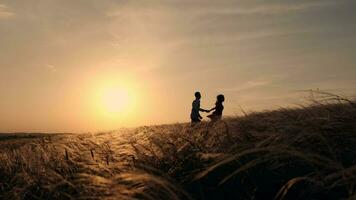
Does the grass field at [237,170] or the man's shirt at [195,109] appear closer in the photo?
the grass field at [237,170]

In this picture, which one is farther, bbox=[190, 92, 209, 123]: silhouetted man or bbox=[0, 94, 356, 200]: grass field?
bbox=[190, 92, 209, 123]: silhouetted man

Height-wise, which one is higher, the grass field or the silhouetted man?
the silhouetted man

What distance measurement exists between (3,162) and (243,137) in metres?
4.01

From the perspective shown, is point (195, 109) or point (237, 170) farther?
point (195, 109)

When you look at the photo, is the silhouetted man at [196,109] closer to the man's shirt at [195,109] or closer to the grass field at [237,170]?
the man's shirt at [195,109]

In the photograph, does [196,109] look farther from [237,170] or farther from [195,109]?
[237,170]

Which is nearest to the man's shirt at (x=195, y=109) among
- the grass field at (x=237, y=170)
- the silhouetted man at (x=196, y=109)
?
the silhouetted man at (x=196, y=109)

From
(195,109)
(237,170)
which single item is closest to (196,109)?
(195,109)

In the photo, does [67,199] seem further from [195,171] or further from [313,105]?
[313,105]

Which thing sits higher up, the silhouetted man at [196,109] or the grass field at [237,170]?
the silhouetted man at [196,109]

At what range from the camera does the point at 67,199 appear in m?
4.59

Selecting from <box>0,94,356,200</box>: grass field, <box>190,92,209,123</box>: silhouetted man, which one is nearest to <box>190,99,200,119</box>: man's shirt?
<box>190,92,209,123</box>: silhouetted man

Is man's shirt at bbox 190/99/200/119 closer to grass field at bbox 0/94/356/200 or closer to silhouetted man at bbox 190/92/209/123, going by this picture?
silhouetted man at bbox 190/92/209/123

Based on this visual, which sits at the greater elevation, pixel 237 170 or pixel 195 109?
pixel 195 109
